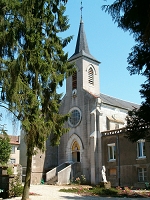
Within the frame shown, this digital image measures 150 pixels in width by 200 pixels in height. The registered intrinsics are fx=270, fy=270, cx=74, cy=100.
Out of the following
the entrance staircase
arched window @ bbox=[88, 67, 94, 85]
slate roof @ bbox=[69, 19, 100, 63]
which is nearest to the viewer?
the entrance staircase

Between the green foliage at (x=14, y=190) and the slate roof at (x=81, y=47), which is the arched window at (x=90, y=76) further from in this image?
the green foliage at (x=14, y=190)

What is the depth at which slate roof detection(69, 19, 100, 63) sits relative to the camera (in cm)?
3759

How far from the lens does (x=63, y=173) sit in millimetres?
31453

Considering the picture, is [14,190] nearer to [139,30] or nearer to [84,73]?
[139,30]

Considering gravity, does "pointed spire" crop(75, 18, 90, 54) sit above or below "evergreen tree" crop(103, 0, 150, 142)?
above

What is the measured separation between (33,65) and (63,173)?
2097 centimetres

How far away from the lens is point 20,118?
12453 mm

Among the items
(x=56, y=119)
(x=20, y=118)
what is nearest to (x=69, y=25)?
(x=56, y=119)

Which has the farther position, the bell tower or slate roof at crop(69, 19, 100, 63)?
slate roof at crop(69, 19, 100, 63)

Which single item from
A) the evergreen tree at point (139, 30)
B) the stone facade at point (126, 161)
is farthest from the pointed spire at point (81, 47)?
the evergreen tree at point (139, 30)

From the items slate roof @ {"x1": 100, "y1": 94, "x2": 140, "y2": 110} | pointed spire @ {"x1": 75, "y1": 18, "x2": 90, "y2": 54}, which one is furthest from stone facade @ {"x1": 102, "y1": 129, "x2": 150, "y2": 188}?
pointed spire @ {"x1": 75, "y1": 18, "x2": 90, "y2": 54}

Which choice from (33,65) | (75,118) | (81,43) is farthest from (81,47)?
(33,65)

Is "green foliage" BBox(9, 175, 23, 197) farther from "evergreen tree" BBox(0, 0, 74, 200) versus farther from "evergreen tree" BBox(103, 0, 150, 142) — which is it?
"evergreen tree" BBox(103, 0, 150, 142)

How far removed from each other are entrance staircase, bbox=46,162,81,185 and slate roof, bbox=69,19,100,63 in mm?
14645
